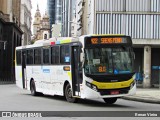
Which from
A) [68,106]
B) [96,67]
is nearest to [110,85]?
[96,67]

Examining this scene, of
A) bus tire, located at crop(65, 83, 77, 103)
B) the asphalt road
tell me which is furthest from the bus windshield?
bus tire, located at crop(65, 83, 77, 103)

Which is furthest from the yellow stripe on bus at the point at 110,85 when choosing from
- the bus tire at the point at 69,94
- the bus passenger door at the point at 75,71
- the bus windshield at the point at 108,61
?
the bus tire at the point at 69,94

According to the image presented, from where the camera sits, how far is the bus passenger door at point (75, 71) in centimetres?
2006

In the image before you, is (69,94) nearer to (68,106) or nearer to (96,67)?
(68,106)

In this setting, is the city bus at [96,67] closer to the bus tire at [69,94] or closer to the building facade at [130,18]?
the bus tire at [69,94]

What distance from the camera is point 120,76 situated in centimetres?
1933

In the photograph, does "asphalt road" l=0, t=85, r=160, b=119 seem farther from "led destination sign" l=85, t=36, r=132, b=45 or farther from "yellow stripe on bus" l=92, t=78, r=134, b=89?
"led destination sign" l=85, t=36, r=132, b=45

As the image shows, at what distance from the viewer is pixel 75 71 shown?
808 inches

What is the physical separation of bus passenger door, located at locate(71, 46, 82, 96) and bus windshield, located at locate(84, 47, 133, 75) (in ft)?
2.96

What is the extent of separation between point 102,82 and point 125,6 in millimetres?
31836

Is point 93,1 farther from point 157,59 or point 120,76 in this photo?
point 120,76

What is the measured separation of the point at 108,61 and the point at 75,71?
6.40ft

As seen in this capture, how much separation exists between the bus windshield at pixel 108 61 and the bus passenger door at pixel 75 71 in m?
0.90

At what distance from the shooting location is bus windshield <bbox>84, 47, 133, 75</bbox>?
755 inches
